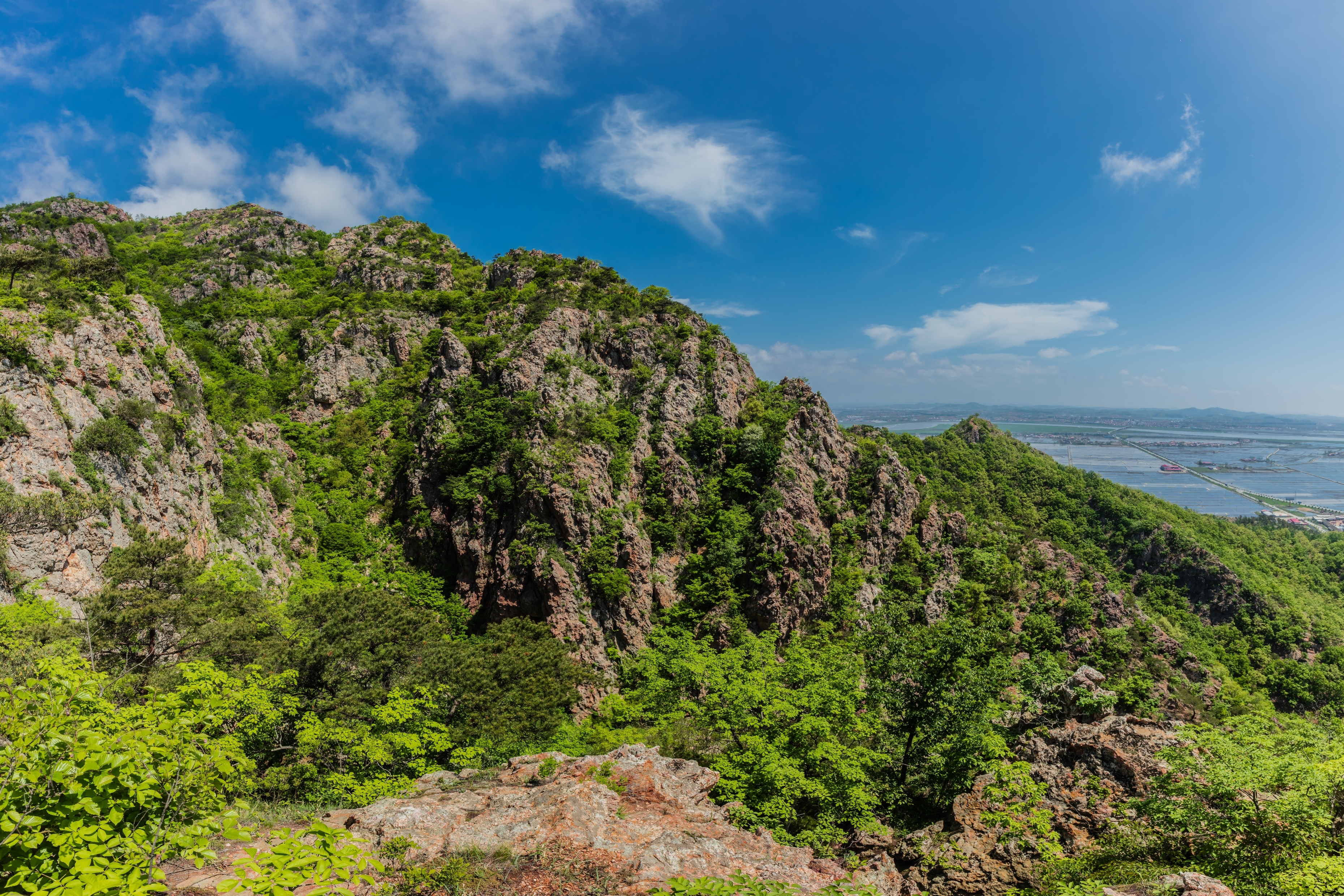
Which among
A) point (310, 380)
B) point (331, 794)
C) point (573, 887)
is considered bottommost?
point (331, 794)

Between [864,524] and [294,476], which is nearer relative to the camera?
[294,476]

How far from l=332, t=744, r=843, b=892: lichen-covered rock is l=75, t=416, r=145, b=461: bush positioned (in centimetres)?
2562

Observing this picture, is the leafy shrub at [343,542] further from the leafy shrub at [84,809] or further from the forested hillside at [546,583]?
the leafy shrub at [84,809]

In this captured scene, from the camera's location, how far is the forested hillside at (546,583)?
40.4 feet

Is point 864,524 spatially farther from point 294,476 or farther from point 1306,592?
point 1306,592

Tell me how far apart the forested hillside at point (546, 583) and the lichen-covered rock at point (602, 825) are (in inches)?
75.2

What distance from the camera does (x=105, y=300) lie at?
31.2 m

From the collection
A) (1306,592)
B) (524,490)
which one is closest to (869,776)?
(524,490)

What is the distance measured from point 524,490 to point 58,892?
3640 cm

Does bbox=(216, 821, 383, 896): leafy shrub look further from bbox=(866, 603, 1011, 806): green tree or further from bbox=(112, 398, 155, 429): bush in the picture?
bbox=(112, 398, 155, 429): bush

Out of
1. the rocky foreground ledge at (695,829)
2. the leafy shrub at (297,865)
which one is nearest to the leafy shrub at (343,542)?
the rocky foreground ledge at (695,829)

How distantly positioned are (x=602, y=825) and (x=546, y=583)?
85.6 ft

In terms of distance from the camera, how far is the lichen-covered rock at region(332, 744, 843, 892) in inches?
431

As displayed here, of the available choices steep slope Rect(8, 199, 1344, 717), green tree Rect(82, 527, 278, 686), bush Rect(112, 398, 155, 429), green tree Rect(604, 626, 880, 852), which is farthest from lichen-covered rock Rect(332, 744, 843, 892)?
bush Rect(112, 398, 155, 429)
